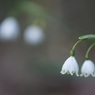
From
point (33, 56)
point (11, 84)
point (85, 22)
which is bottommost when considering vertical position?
point (11, 84)

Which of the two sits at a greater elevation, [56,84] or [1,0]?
[1,0]

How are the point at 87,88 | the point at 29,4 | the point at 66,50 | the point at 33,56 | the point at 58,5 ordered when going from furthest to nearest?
the point at 58,5 → the point at 66,50 → the point at 33,56 → the point at 87,88 → the point at 29,4

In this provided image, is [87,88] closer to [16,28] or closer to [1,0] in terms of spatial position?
[16,28]

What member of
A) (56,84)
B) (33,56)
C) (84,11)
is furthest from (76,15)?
(56,84)

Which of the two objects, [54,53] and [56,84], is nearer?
[56,84]

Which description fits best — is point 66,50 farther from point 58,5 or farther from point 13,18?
point 13,18

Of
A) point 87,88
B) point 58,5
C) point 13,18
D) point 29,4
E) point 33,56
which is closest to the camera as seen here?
point 29,4

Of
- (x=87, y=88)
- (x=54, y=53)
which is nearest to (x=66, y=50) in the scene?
(x=54, y=53)
